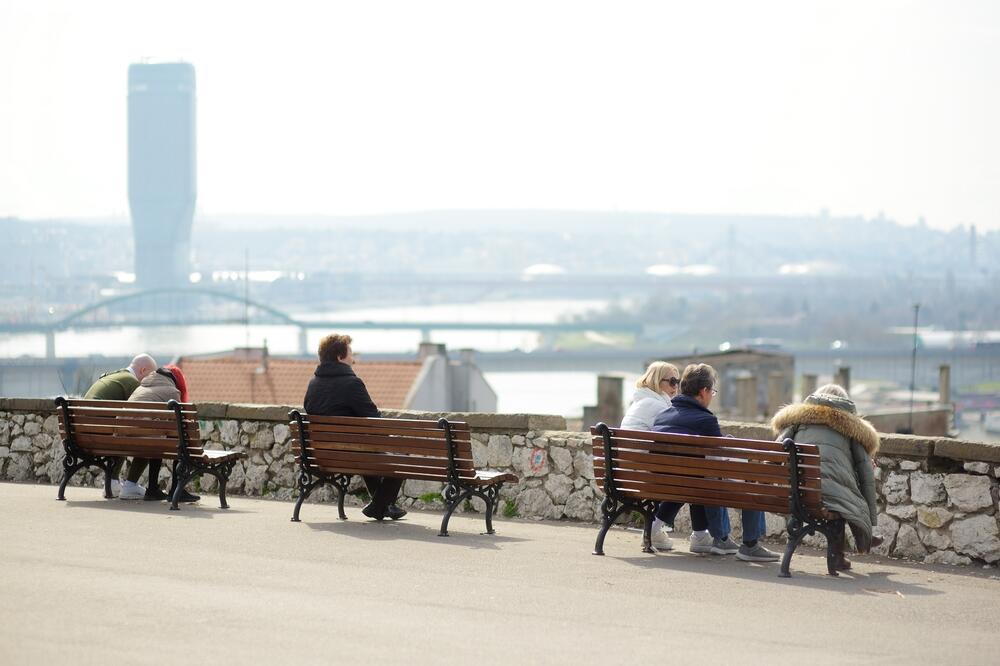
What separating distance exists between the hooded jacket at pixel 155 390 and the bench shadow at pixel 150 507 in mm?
677

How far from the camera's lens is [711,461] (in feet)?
24.9

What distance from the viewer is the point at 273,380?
44.1m

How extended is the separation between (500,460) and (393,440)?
3.55 ft

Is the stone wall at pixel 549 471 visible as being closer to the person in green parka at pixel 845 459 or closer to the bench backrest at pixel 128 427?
the person in green parka at pixel 845 459

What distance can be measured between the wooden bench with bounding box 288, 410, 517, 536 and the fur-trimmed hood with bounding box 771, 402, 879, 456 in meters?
1.87

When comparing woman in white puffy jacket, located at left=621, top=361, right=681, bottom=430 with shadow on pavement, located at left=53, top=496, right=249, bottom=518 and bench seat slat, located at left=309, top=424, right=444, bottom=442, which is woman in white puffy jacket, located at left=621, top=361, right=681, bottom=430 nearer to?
bench seat slat, located at left=309, top=424, right=444, bottom=442

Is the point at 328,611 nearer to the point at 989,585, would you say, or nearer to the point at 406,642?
the point at 406,642

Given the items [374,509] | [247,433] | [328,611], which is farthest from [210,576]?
[247,433]

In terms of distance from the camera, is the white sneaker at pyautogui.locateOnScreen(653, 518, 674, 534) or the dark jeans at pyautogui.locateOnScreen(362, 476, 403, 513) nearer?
the white sneaker at pyautogui.locateOnScreen(653, 518, 674, 534)

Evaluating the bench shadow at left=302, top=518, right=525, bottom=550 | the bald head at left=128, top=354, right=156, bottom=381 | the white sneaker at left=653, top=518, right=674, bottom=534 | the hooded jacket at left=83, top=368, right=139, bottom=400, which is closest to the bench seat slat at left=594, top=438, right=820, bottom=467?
the white sneaker at left=653, top=518, right=674, bottom=534

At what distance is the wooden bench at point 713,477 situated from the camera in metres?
7.36

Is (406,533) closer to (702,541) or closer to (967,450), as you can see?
(702,541)

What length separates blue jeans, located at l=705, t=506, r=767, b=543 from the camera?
774 centimetres

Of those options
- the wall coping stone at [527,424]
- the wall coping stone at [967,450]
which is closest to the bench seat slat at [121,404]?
the wall coping stone at [527,424]
